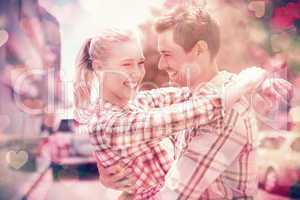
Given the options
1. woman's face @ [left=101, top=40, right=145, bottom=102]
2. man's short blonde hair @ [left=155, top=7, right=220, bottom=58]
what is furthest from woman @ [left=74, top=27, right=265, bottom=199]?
man's short blonde hair @ [left=155, top=7, right=220, bottom=58]

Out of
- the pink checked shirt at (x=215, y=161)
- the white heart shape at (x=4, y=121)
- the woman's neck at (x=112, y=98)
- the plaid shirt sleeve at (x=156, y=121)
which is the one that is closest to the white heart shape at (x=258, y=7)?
the pink checked shirt at (x=215, y=161)

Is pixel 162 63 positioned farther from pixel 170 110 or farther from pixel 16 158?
pixel 16 158

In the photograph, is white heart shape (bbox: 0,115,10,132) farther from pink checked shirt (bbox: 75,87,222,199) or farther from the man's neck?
the man's neck

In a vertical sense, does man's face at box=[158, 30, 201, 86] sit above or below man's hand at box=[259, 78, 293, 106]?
above

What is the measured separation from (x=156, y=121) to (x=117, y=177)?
0.23 meters

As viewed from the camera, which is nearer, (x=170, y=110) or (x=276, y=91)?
(x=170, y=110)

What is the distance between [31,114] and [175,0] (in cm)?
58

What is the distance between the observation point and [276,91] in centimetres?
164

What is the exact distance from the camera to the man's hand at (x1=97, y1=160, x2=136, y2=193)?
5.15ft

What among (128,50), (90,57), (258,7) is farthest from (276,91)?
(90,57)

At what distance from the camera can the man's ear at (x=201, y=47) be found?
1556mm

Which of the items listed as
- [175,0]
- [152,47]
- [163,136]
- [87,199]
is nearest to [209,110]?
[163,136]

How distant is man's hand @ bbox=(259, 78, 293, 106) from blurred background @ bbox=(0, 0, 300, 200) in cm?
2

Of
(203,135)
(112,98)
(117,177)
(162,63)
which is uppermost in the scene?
(162,63)
